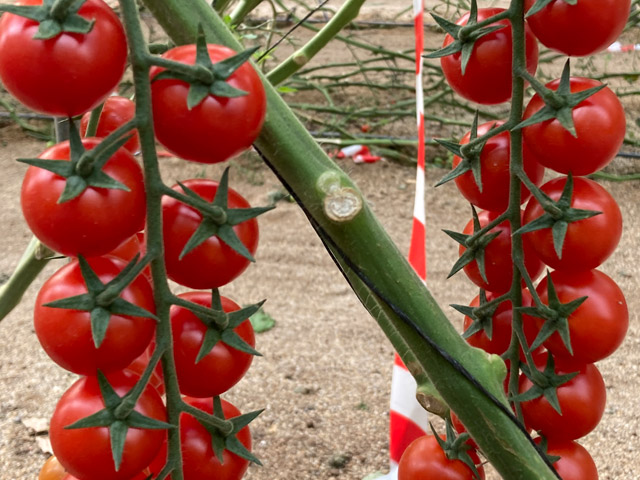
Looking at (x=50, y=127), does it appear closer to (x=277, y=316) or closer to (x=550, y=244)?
(x=277, y=316)

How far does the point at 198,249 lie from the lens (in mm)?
360

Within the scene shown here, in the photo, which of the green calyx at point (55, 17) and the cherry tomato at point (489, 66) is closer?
the green calyx at point (55, 17)

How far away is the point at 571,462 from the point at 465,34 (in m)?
0.30

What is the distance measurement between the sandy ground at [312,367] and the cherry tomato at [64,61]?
38.9 inches

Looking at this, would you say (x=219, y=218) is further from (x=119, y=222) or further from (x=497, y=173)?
(x=497, y=173)

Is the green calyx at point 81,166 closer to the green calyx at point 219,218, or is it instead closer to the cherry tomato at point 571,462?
the green calyx at point 219,218

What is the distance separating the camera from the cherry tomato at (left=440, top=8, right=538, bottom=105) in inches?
18.4

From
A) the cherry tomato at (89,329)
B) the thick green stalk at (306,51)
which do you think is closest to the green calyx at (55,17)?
the cherry tomato at (89,329)

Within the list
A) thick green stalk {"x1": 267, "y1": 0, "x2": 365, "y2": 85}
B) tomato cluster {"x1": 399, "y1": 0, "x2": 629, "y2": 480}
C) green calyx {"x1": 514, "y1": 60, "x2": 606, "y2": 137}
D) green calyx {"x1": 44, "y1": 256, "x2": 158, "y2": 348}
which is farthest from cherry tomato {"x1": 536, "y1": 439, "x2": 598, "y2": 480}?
thick green stalk {"x1": 267, "y1": 0, "x2": 365, "y2": 85}

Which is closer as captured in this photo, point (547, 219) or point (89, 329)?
point (89, 329)

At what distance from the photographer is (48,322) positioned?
36cm

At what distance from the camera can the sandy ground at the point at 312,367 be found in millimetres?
1271

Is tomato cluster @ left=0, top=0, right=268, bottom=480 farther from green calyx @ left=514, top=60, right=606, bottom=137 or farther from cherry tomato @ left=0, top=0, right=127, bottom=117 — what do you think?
green calyx @ left=514, top=60, right=606, bottom=137

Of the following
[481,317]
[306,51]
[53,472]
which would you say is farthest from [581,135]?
[306,51]
